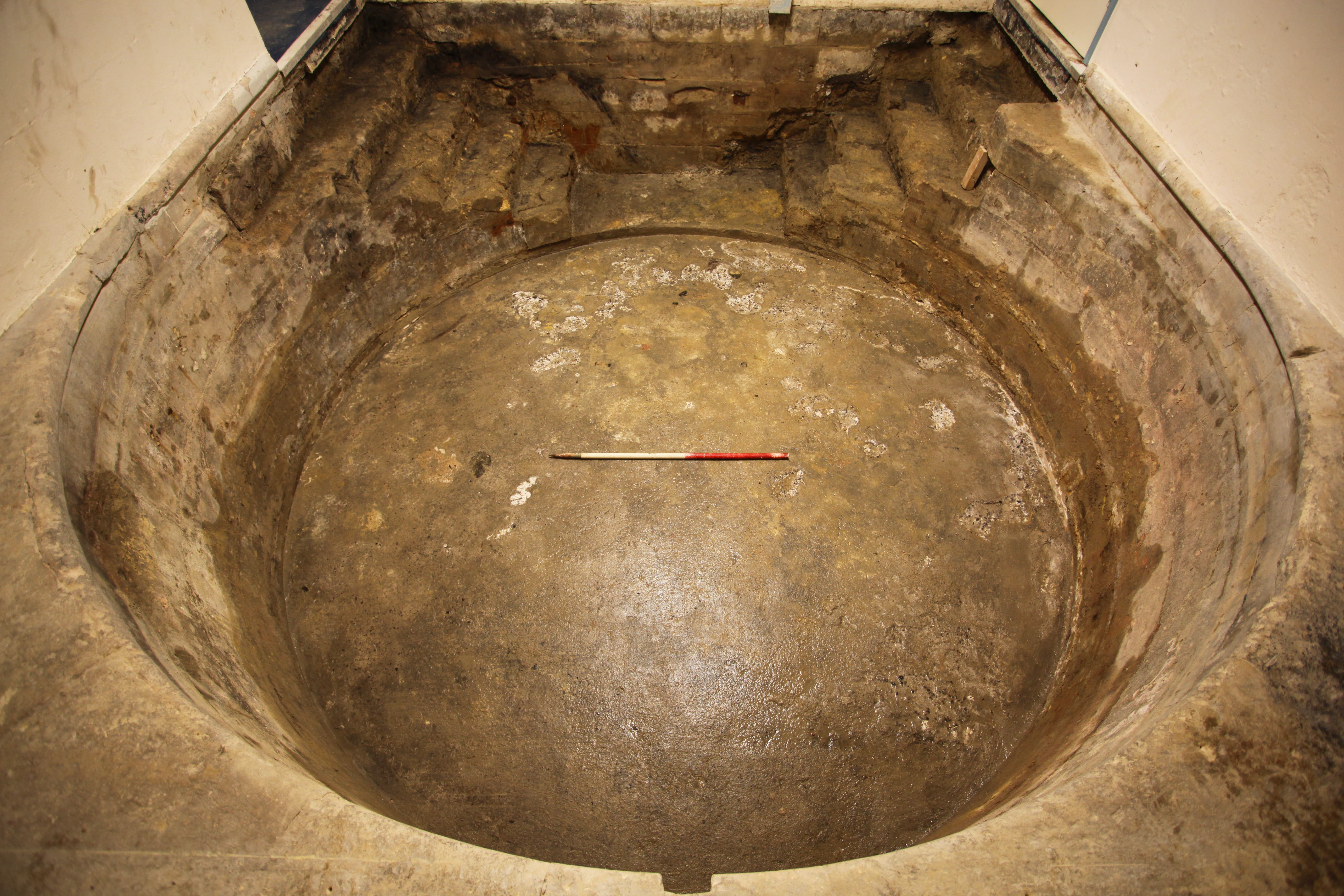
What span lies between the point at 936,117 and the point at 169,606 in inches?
197

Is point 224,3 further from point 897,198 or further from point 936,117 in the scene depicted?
point 936,117

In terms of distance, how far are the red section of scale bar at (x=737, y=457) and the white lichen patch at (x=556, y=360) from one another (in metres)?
1.01

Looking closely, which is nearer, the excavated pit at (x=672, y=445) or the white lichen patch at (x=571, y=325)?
the excavated pit at (x=672, y=445)

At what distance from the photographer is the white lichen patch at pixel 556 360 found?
3.87 m

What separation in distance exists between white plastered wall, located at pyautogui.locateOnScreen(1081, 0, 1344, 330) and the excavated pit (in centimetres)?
30

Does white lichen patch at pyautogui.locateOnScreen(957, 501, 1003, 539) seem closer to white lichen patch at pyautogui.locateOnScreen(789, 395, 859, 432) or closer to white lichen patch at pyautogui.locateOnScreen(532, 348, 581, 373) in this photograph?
white lichen patch at pyautogui.locateOnScreen(789, 395, 859, 432)

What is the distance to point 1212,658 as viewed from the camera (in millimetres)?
1896

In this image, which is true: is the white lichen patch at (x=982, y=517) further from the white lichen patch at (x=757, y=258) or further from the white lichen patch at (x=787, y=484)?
the white lichen patch at (x=757, y=258)

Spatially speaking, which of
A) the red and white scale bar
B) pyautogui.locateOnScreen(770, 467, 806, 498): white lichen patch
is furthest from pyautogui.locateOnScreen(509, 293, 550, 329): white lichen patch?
pyautogui.locateOnScreen(770, 467, 806, 498): white lichen patch

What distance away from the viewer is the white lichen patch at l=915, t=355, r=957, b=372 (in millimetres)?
3879

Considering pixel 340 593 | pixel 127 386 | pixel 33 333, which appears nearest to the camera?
pixel 33 333

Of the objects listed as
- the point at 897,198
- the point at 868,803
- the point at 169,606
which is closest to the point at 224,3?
the point at 169,606

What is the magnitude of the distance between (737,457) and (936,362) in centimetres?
145

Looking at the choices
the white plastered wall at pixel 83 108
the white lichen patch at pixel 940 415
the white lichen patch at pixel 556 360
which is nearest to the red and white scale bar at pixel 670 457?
the white lichen patch at pixel 556 360
